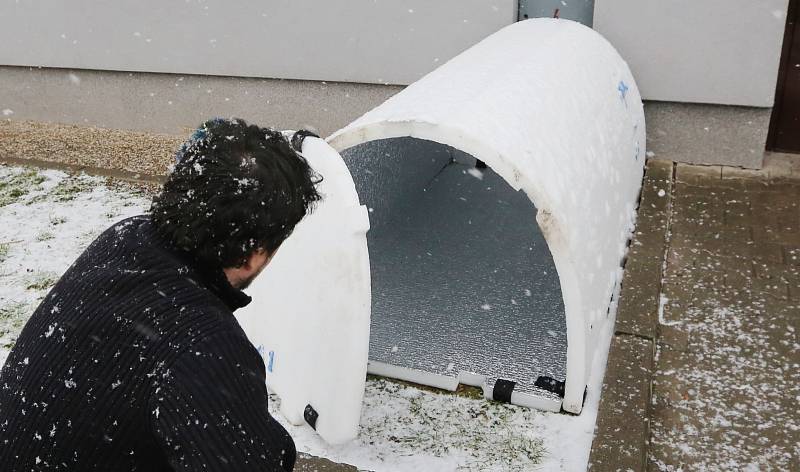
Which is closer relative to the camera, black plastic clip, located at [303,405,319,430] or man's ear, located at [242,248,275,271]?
man's ear, located at [242,248,275,271]

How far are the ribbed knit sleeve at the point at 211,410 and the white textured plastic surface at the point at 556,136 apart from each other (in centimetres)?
182

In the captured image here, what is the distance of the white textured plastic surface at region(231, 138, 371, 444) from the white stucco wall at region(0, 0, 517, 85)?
3.63m

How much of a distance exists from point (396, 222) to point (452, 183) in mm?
996

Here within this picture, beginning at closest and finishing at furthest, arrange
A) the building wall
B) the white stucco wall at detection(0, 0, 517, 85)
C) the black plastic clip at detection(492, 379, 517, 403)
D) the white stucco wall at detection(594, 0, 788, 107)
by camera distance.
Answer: the black plastic clip at detection(492, 379, 517, 403) < the white stucco wall at detection(594, 0, 788, 107) < the white stucco wall at detection(0, 0, 517, 85) < the building wall

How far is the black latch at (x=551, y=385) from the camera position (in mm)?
3588

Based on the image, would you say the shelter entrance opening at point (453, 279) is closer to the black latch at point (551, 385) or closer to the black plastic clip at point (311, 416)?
the black latch at point (551, 385)

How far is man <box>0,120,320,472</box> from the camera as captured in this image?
1507 millimetres

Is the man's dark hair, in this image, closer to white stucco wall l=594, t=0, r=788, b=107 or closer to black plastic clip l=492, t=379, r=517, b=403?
black plastic clip l=492, t=379, r=517, b=403

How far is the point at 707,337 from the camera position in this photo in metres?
3.99

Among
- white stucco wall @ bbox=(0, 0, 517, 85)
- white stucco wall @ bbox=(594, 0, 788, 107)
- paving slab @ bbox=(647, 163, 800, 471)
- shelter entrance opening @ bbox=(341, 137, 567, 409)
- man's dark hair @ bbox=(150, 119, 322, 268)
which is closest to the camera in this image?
man's dark hair @ bbox=(150, 119, 322, 268)

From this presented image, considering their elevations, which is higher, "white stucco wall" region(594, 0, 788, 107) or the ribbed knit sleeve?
"white stucco wall" region(594, 0, 788, 107)

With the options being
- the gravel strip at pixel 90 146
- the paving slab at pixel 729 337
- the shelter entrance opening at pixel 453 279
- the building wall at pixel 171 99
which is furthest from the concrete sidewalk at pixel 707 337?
the gravel strip at pixel 90 146

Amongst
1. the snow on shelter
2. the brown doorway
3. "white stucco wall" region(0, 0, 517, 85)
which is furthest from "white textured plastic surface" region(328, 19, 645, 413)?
the brown doorway

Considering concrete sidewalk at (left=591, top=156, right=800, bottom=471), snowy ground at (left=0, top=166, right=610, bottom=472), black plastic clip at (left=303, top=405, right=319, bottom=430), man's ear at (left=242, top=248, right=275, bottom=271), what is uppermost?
man's ear at (left=242, top=248, right=275, bottom=271)
